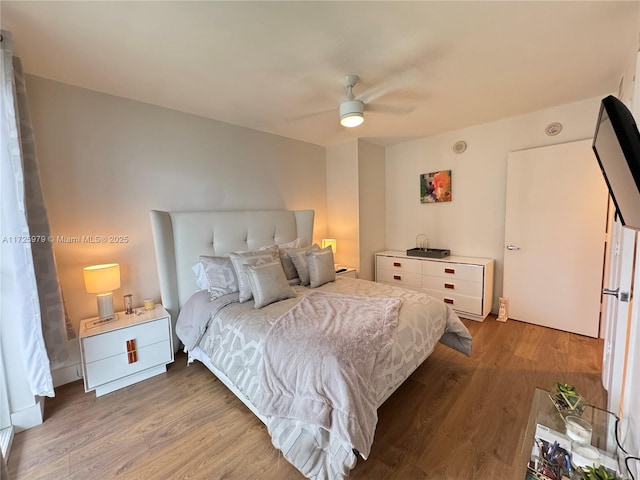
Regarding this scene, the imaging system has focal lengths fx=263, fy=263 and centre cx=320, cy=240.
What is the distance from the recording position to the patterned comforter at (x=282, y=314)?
1295 mm

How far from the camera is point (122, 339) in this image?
2.07 meters

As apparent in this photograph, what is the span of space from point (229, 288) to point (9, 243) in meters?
1.39

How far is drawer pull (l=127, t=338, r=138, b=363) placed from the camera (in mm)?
2104

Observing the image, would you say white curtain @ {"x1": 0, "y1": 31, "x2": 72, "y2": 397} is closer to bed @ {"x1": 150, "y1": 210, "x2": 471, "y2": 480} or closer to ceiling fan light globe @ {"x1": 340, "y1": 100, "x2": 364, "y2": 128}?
bed @ {"x1": 150, "y1": 210, "x2": 471, "y2": 480}

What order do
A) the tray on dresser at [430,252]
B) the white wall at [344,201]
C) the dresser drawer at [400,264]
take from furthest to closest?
the white wall at [344,201] < the dresser drawer at [400,264] < the tray on dresser at [430,252]

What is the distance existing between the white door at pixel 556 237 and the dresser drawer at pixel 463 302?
0.41m

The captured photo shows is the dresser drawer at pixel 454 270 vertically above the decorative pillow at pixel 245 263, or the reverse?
the decorative pillow at pixel 245 263

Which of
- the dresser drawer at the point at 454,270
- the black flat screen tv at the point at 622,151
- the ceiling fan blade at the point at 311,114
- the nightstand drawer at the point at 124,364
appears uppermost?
the ceiling fan blade at the point at 311,114

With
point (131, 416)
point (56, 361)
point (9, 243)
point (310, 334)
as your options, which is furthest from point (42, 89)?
point (310, 334)

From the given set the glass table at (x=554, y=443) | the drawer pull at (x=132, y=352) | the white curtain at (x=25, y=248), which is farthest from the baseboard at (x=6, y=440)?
the glass table at (x=554, y=443)

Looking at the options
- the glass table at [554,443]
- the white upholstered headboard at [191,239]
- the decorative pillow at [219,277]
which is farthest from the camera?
the white upholstered headboard at [191,239]

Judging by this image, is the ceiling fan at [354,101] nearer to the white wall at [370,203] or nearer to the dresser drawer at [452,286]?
the white wall at [370,203]

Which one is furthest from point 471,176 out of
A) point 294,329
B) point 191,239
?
point 191,239

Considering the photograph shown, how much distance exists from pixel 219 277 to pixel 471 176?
10.9 feet
